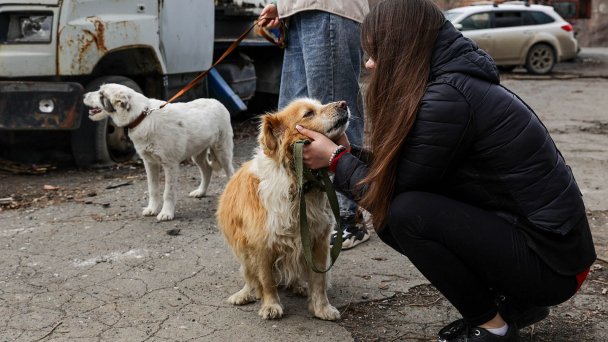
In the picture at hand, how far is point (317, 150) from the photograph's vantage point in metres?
3.10

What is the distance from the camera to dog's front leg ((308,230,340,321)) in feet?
11.3

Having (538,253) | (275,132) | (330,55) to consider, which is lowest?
(538,253)

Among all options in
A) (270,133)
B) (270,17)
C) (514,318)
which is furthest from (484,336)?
(270,17)

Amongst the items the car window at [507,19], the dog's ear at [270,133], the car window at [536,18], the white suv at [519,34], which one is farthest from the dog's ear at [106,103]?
the car window at [536,18]

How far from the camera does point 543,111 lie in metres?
11.2

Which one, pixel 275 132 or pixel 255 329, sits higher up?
pixel 275 132

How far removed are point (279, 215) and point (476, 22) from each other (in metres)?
15.7

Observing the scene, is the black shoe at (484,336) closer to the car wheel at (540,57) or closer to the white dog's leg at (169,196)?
the white dog's leg at (169,196)

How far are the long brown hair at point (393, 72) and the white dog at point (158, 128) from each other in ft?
8.65

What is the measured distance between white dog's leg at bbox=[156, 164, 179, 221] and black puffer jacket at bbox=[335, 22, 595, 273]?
9.14ft

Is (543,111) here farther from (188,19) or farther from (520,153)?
(520,153)

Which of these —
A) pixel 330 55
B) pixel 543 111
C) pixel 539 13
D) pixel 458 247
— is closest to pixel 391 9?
pixel 458 247

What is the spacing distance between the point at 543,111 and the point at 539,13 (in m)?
7.73

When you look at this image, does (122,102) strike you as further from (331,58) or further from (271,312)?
(271,312)
